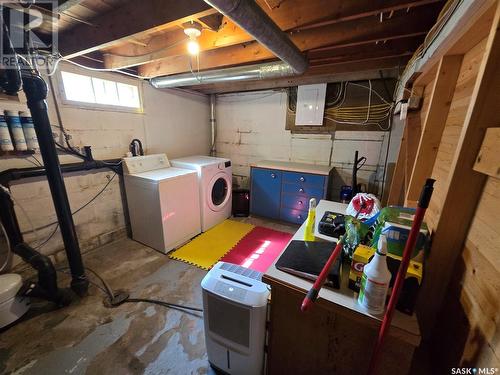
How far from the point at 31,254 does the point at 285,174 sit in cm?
290

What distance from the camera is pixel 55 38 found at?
1.89 m

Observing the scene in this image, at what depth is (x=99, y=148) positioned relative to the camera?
2484 millimetres

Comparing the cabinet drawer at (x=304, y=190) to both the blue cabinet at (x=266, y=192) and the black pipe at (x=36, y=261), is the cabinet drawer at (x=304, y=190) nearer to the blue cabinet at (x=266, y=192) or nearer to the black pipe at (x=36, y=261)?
the blue cabinet at (x=266, y=192)

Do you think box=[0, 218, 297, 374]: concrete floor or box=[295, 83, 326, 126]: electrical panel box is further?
box=[295, 83, 326, 126]: electrical panel box

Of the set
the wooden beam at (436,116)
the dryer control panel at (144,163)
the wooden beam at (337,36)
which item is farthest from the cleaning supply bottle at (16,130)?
the wooden beam at (436,116)

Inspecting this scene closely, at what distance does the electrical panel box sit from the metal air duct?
43.4 inches

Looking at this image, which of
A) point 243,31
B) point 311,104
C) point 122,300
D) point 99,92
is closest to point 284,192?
point 311,104

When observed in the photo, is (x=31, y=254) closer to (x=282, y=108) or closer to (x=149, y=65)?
(x=149, y=65)

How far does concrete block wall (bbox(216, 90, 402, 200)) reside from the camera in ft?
10.1

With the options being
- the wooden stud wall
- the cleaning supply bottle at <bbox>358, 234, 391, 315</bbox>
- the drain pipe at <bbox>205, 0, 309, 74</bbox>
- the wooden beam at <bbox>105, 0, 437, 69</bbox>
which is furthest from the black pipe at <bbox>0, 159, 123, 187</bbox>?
the wooden stud wall

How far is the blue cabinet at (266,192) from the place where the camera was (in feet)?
10.7

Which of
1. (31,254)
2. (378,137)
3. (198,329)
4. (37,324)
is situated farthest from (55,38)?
(378,137)

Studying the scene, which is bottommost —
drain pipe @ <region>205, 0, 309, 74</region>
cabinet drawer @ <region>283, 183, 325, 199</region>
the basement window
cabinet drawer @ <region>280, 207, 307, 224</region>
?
cabinet drawer @ <region>280, 207, 307, 224</region>

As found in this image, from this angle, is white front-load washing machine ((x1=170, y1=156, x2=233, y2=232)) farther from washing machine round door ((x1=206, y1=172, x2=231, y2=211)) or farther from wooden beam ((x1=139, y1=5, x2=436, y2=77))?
wooden beam ((x1=139, y1=5, x2=436, y2=77))
